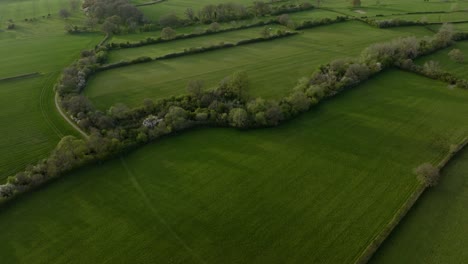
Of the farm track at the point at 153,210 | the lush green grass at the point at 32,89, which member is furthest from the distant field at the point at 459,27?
the lush green grass at the point at 32,89

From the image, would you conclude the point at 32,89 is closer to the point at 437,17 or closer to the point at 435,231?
the point at 435,231

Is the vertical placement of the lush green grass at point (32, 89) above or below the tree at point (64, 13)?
below

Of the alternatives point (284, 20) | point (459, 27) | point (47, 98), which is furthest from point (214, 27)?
point (459, 27)

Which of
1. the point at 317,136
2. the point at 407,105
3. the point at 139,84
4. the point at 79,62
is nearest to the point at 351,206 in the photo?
the point at 317,136

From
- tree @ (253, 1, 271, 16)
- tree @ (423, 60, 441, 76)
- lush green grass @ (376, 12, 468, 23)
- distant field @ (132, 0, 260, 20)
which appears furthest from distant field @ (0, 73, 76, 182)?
lush green grass @ (376, 12, 468, 23)

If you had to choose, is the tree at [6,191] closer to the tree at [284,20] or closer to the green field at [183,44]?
the green field at [183,44]
